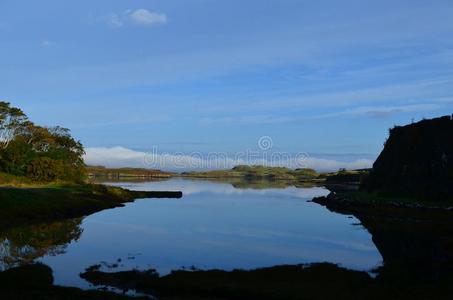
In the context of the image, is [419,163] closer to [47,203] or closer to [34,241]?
[47,203]

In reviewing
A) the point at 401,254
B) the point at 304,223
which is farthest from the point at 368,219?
the point at 401,254

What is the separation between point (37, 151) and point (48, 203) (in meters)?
50.1

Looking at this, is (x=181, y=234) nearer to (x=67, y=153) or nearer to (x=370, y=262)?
(x=370, y=262)

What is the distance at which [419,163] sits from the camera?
79.6 m

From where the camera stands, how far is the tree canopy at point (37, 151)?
296 feet

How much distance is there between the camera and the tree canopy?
9012 centimetres

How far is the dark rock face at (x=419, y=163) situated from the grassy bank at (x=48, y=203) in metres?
46.7

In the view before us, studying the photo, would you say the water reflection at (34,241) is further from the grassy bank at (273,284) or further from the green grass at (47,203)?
the grassy bank at (273,284)

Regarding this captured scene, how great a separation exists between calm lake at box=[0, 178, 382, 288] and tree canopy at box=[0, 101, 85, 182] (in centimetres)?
3467

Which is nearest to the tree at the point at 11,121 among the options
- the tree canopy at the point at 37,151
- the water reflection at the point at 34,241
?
the tree canopy at the point at 37,151

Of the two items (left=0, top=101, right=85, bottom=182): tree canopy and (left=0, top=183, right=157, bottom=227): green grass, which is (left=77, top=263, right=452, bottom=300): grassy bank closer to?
(left=0, top=183, right=157, bottom=227): green grass

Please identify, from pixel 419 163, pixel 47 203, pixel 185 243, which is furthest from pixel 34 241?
pixel 419 163

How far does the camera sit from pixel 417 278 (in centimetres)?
2595

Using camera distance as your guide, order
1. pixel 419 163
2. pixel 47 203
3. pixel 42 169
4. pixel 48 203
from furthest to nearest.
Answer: pixel 42 169 → pixel 419 163 → pixel 48 203 → pixel 47 203
